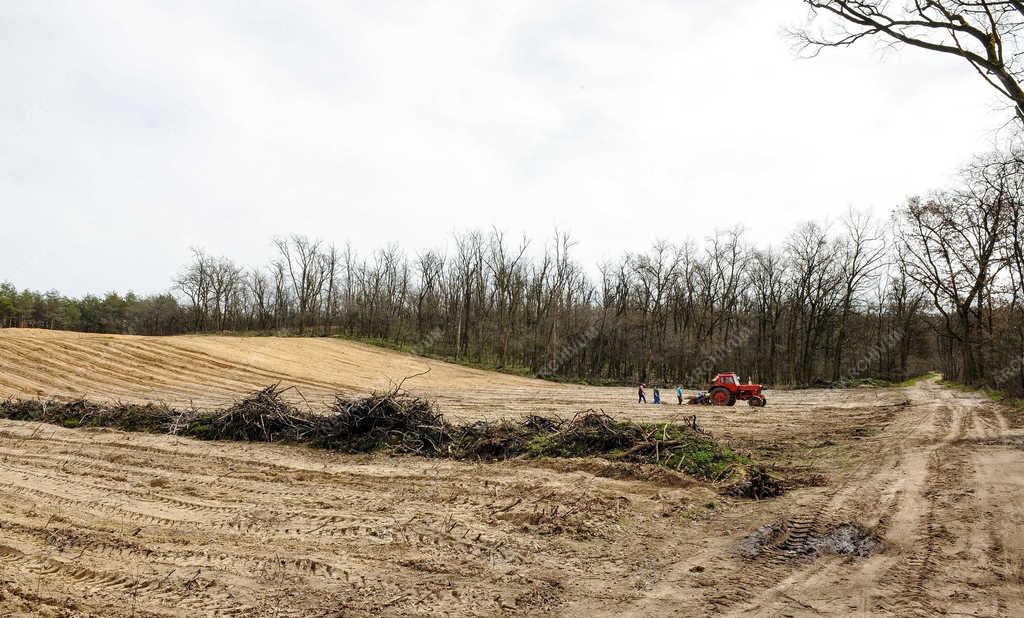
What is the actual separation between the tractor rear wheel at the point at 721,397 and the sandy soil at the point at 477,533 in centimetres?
1222

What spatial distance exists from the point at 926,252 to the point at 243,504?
4545cm

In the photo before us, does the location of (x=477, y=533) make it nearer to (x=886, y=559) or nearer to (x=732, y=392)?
(x=886, y=559)

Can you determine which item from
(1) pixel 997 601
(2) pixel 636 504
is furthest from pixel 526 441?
(1) pixel 997 601

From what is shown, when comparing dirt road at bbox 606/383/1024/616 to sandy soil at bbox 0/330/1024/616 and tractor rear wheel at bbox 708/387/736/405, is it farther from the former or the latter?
tractor rear wheel at bbox 708/387/736/405

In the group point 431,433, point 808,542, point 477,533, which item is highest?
point 431,433

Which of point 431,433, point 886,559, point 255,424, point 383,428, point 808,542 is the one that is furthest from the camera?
point 255,424

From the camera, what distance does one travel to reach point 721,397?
23.6m

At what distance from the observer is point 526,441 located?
10078 millimetres

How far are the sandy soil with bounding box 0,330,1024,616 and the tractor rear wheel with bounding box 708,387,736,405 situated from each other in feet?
40.1

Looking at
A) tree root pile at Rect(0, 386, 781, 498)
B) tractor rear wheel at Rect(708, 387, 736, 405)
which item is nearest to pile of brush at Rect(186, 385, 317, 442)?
tree root pile at Rect(0, 386, 781, 498)

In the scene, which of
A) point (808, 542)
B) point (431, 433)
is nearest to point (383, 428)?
point (431, 433)

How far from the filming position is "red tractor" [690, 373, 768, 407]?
2311 cm

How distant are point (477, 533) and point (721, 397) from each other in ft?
66.5

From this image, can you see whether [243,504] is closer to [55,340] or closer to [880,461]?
[880,461]
